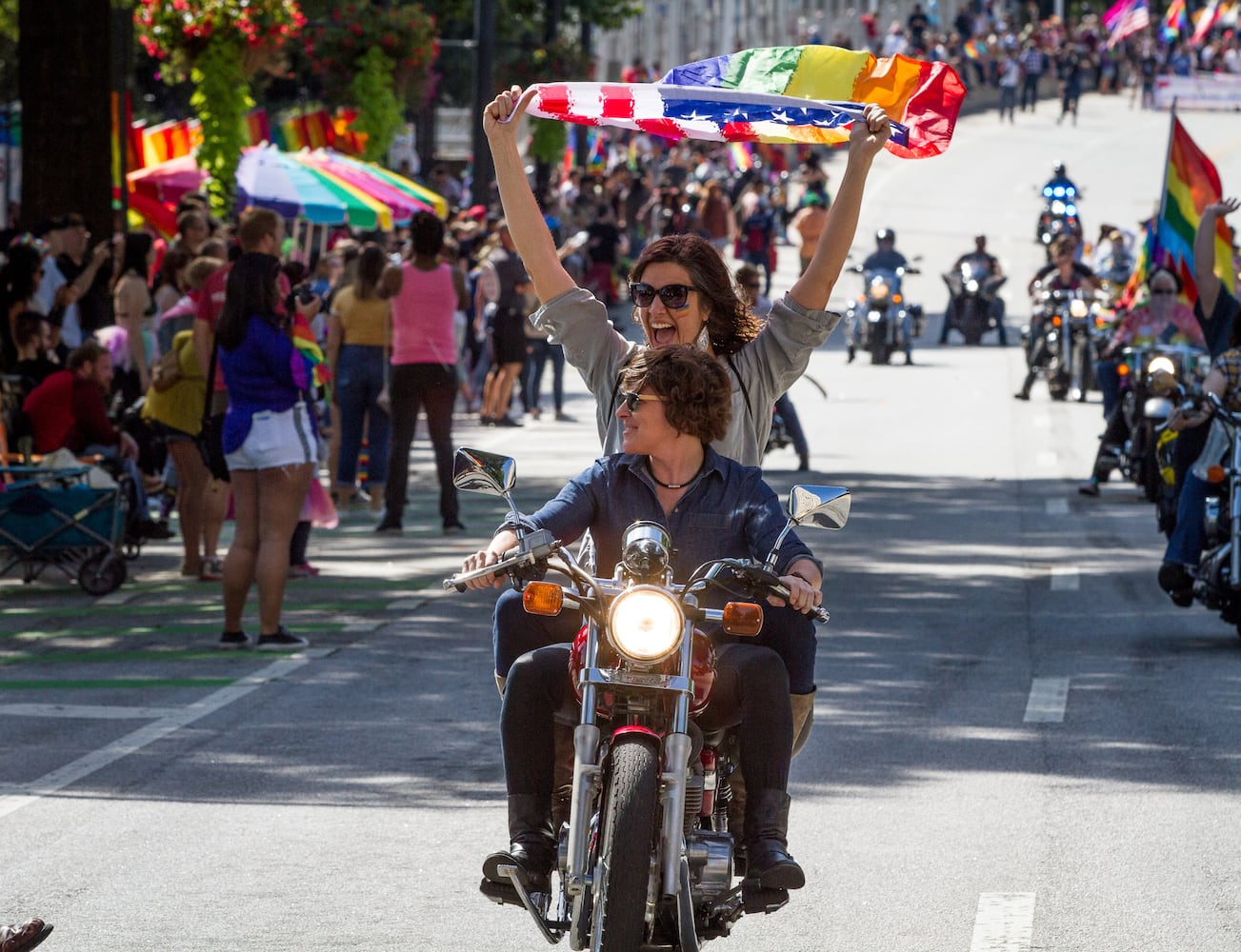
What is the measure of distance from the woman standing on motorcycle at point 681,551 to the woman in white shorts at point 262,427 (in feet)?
17.8

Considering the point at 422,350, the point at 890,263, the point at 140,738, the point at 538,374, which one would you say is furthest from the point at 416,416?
the point at 890,263

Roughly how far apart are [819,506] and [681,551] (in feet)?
1.36

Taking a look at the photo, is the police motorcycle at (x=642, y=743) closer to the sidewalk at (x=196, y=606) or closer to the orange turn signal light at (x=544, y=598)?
the orange turn signal light at (x=544, y=598)

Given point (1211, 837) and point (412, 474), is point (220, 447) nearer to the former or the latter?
point (1211, 837)

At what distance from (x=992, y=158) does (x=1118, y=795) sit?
58530 mm

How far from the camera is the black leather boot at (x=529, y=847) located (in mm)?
5414

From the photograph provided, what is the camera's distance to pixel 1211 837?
7.59 m

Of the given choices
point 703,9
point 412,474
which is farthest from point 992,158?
point 412,474

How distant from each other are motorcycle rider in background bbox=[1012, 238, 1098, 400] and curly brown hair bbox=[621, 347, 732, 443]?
21171mm

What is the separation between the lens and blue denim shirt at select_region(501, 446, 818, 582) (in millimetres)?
5719

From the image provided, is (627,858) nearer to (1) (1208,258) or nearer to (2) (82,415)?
(2) (82,415)

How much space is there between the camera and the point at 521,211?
244 inches

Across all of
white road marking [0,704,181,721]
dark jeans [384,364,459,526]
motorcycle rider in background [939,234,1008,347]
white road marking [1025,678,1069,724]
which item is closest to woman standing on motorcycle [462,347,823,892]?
white road marking [1025,678,1069,724]

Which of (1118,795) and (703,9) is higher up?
(703,9)
